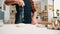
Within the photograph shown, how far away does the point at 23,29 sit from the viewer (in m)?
1.26

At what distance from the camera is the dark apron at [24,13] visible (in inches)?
50.0

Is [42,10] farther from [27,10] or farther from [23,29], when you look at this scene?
[23,29]

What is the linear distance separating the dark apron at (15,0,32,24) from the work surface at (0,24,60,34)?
0.06 metres

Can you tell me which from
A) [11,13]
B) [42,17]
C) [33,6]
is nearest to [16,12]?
[11,13]

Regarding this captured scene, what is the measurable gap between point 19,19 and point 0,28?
250 millimetres

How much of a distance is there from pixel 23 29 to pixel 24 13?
0.64 ft

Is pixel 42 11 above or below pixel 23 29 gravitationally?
above

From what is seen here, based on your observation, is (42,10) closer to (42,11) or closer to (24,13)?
(42,11)

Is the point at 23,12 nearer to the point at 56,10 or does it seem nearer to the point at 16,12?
the point at 16,12

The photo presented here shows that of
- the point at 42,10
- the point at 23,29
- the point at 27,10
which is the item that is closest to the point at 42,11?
the point at 42,10

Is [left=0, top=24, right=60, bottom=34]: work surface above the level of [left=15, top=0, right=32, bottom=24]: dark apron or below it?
below

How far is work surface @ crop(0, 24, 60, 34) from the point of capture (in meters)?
1.25

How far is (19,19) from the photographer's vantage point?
1.27 m

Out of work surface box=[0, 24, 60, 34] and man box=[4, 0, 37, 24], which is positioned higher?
man box=[4, 0, 37, 24]
